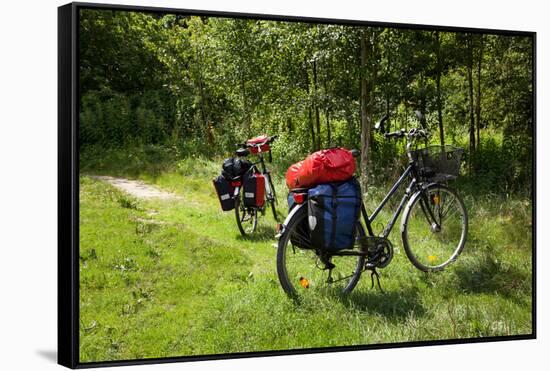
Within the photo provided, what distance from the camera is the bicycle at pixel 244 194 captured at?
247 inches

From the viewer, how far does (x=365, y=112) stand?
263 inches

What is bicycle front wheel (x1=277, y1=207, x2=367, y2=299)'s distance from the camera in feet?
20.1

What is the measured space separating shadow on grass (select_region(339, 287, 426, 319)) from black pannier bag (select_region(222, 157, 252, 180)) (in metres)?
1.13

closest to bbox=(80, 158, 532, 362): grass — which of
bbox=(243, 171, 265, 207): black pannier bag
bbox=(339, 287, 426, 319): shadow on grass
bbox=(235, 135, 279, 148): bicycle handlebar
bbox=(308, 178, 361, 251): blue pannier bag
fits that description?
bbox=(339, 287, 426, 319): shadow on grass

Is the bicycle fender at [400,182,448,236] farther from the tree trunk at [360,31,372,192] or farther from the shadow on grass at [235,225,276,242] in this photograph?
the shadow on grass at [235,225,276,242]

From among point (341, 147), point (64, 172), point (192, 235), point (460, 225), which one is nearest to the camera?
point (64, 172)

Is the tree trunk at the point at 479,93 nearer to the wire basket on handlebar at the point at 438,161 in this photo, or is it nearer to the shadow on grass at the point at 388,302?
the wire basket on handlebar at the point at 438,161

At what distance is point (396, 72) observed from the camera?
6766mm

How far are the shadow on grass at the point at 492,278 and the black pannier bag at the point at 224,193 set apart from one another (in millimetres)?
1863

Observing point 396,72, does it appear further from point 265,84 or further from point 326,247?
point 326,247

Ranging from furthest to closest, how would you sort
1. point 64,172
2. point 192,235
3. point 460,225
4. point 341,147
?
1. point 460,225
2. point 341,147
3. point 192,235
4. point 64,172

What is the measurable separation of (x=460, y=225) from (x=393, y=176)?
699mm

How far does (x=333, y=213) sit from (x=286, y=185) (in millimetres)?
491

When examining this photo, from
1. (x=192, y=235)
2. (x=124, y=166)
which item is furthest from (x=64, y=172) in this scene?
(x=192, y=235)
